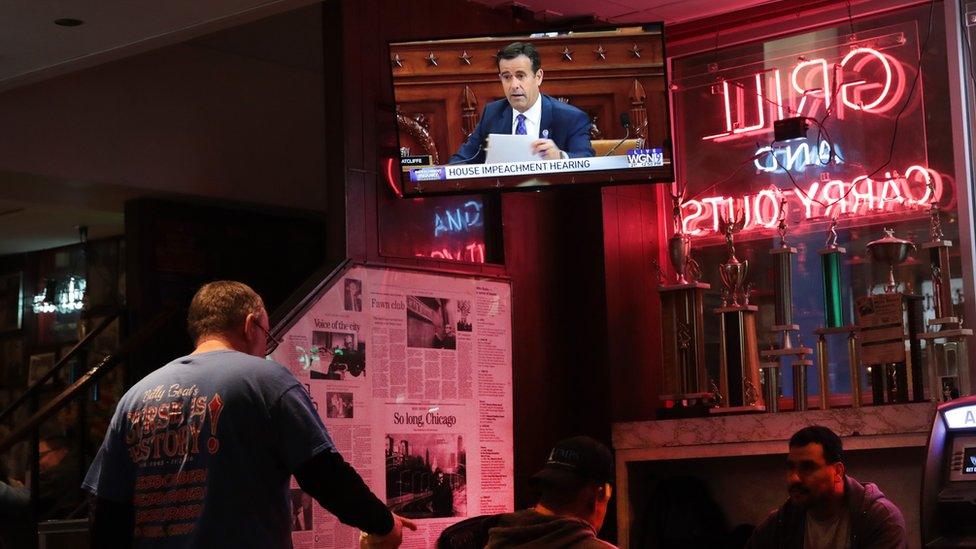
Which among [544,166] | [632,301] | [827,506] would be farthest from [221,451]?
[632,301]

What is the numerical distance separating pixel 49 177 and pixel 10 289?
3.81 meters

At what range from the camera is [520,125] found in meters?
6.37

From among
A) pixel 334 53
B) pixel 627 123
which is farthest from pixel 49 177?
pixel 627 123

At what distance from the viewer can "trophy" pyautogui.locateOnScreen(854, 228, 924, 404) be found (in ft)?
20.0

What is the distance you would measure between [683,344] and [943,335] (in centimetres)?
135

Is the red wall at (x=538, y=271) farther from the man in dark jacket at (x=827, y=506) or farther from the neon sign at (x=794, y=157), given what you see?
the man in dark jacket at (x=827, y=506)

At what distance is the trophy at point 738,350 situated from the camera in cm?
666

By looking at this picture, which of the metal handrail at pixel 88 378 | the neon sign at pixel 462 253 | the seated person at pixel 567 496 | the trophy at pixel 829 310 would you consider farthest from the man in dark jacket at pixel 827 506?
the metal handrail at pixel 88 378

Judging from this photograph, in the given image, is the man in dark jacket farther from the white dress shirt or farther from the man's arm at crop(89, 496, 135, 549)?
the man's arm at crop(89, 496, 135, 549)

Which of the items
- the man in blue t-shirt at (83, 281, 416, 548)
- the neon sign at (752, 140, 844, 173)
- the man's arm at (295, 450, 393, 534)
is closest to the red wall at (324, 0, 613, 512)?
the neon sign at (752, 140, 844, 173)

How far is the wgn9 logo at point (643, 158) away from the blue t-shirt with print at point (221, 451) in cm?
320

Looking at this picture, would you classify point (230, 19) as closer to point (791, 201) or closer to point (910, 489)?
point (791, 201)

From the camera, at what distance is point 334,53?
A: 251 inches

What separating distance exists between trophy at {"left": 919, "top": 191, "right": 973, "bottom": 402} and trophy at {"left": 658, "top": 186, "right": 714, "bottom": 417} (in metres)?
1.15
